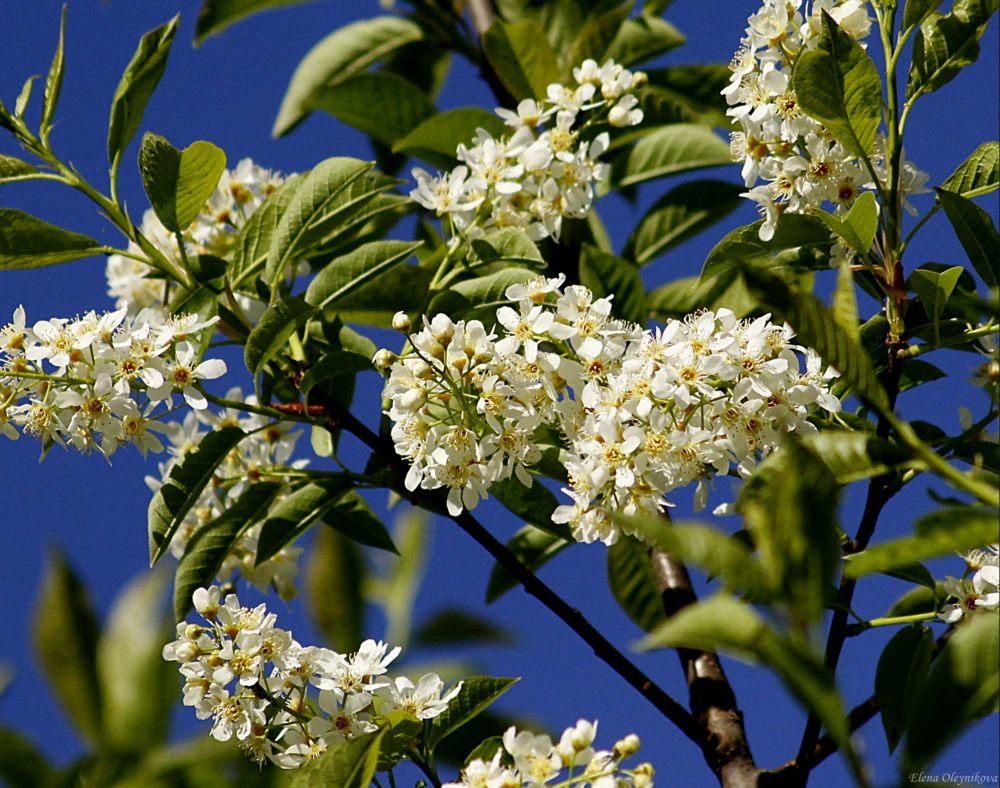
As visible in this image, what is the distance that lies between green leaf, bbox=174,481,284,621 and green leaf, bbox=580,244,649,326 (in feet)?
2.63

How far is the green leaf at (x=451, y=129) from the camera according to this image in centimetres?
297

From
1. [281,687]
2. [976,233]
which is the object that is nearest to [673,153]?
[976,233]

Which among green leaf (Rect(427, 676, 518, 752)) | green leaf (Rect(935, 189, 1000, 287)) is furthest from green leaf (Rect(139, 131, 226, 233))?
green leaf (Rect(935, 189, 1000, 287))

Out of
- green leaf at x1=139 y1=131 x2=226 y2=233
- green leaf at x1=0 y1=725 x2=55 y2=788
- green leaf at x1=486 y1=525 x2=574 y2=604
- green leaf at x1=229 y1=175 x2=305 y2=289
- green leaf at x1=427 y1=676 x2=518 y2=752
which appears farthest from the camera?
green leaf at x1=486 y1=525 x2=574 y2=604

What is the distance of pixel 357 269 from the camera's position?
235cm

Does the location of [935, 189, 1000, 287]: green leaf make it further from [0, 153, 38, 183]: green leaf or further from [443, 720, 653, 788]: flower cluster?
[0, 153, 38, 183]: green leaf

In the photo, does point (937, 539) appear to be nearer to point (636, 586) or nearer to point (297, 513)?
point (297, 513)

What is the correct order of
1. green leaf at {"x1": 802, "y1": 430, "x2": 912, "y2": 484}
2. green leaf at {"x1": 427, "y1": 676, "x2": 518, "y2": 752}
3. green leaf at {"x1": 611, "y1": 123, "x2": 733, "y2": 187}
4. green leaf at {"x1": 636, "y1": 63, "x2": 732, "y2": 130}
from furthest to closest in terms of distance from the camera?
green leaf at {"x1": 636, "y1": 63, "x2": 732, "y2": 130} < green leaf at {"x1": 611, "y1": 123, "x2": 733, "y2": 187} < green leaf at {"x1": 427, "y1": 676, "x2": 518, "y2": 752} < green leaf at {"x1": 802, "y1": 430, "x2": 912, "y2": 484}

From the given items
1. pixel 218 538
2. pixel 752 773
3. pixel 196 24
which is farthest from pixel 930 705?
pixel 196 24

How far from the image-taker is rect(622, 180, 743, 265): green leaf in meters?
3.26

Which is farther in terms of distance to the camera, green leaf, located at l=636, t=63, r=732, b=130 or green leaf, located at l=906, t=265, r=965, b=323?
green leaf, located at l=636, t=63, r=732, b=130

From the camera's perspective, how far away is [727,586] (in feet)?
3.52

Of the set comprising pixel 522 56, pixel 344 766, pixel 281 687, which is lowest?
pixel 344 766

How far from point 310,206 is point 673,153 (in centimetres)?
111
